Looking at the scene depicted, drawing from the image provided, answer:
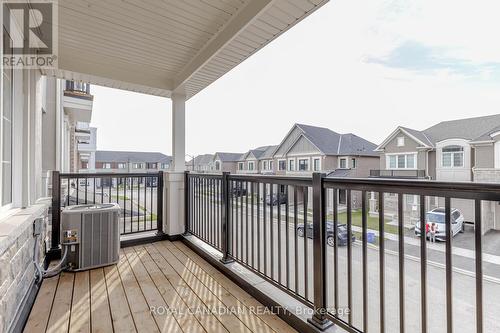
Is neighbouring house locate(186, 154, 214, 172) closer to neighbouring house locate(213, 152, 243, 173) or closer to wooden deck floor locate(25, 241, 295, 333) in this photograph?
neighbouring house locate(213, 152, 243, 173)

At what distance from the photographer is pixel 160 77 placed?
11.9ft

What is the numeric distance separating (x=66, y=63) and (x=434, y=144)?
5.88m

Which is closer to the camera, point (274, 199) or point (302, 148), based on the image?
point (274, 199)

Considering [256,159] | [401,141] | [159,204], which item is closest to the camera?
[159,204]

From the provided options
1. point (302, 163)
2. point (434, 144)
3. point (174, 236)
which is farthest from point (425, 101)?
point (174, 236)

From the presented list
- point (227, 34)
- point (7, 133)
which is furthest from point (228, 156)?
point (7, 133)

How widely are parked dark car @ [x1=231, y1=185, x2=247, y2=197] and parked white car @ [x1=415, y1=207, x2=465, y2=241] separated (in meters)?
1.46

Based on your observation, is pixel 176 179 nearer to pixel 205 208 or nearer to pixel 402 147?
pixel 205 208

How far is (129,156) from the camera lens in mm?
35688

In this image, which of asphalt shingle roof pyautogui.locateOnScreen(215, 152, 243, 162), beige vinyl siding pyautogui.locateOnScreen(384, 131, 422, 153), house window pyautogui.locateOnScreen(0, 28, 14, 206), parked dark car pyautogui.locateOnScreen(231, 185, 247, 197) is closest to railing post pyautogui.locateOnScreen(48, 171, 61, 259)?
house window pyautogui.locateOnScreen(0, 28, 14, 206)

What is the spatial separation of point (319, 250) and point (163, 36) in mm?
2476

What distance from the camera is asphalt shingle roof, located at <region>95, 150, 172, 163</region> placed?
33.8 meters

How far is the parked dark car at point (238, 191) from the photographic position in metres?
2.39

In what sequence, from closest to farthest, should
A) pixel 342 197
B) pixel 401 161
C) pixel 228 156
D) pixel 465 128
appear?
1. pixel 342 197
2. pixel 465 128
3. pixel 401 161
4. pixel 228 156
